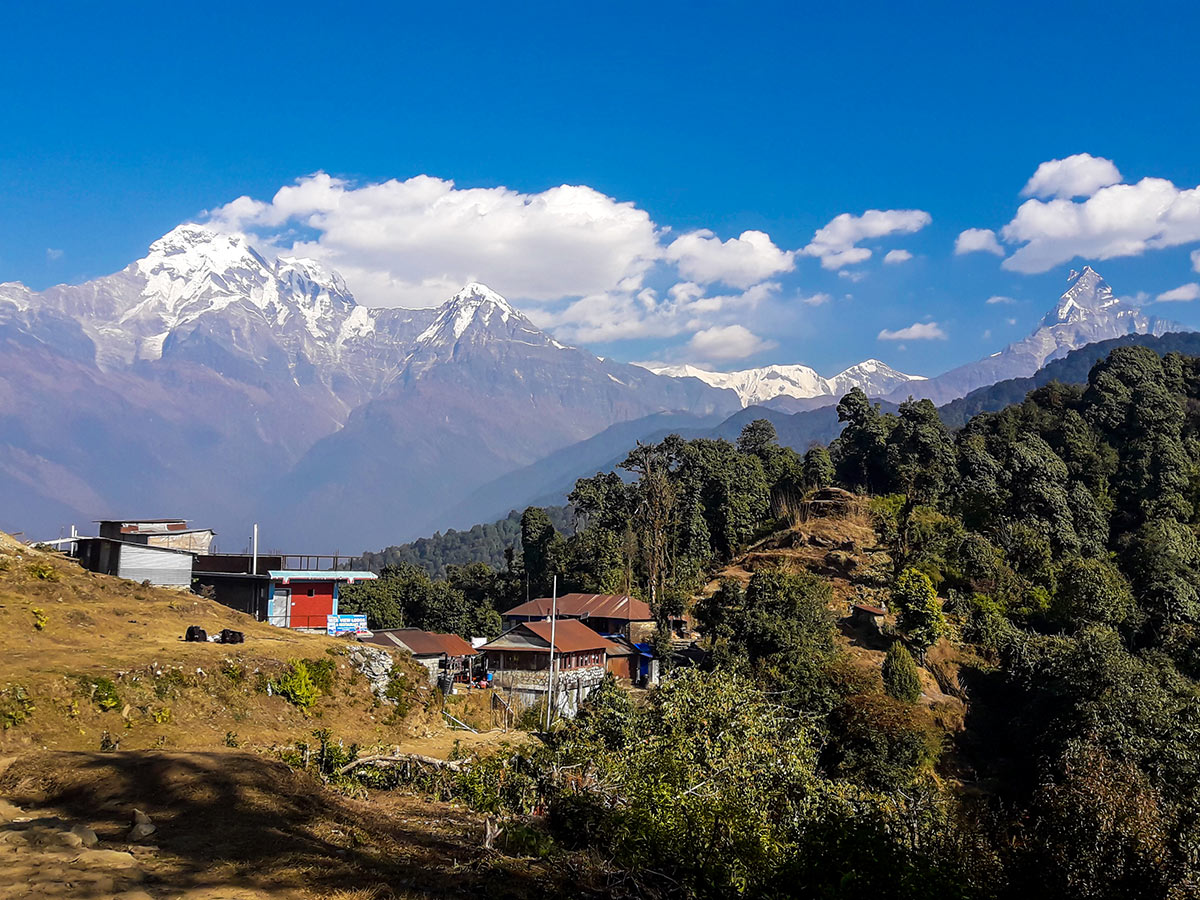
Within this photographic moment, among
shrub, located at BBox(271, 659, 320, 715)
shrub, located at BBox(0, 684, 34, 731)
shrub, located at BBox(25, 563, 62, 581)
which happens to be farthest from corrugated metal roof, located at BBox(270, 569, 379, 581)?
shrub, located at BBox(0, 684, 34, 731)

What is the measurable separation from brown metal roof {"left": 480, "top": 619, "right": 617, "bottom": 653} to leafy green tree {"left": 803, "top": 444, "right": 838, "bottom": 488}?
1184 inches

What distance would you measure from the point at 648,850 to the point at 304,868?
4.36 metres

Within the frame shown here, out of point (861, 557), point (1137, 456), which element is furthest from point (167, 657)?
point (1137, 456)

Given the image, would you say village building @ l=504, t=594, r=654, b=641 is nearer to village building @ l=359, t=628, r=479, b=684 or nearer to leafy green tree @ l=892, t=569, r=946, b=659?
village building @ l=359, t=628, r=479, b=684

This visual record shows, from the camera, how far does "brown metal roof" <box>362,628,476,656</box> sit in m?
41.3

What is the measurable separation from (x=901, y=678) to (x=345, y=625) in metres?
25.5

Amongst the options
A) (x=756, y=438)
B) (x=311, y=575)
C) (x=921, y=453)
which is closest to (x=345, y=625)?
(x=311, y=575)

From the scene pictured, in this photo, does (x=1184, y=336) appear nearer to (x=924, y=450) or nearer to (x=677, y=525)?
(x=924, y=450)

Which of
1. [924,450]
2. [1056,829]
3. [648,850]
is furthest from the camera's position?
[924,450]

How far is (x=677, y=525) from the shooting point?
199 feet

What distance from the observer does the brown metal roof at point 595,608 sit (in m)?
47.7

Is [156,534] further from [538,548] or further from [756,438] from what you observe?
[756,438]

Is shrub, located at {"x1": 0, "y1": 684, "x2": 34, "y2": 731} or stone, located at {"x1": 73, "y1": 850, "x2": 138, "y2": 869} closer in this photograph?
stone, located at {"x1": 73, "y1": 850, "x2": 138, "y2": 869}

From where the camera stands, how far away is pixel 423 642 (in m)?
43.2
